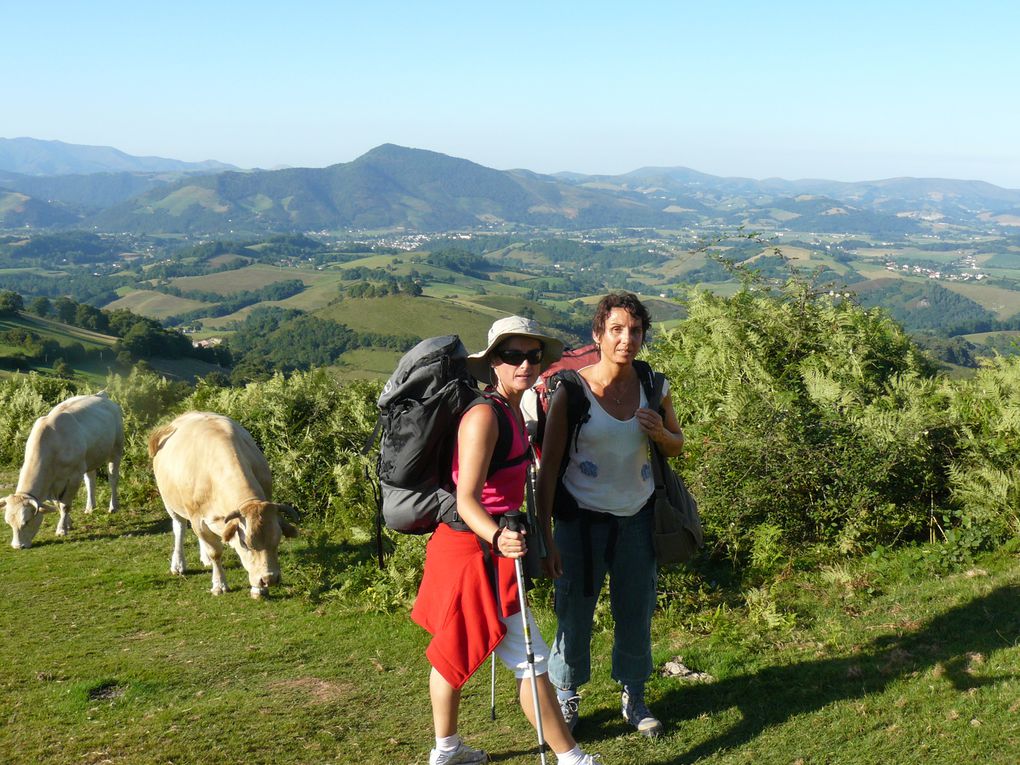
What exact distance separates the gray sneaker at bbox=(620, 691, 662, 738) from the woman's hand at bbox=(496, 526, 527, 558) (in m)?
1.92

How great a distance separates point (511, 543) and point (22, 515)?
9913 millimetres

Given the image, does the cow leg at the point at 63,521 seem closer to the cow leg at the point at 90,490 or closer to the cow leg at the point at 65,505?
the cow leg at the point at 65,505

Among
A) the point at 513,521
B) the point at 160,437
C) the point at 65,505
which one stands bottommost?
the point at 65,505

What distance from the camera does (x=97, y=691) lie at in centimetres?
645

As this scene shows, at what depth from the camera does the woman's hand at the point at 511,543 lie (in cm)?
399

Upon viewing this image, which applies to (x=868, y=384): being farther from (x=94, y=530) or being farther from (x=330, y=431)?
(x=94, y=530)

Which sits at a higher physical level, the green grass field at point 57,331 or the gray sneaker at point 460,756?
the gray sneaker at point 460,756

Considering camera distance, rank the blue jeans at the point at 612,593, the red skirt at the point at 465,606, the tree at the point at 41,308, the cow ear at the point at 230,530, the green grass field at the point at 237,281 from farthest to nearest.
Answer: the green grass field at the point at 237,281 < the tree at the point at 41,308 < the cow ear at the point at 230,530 < the blue jeans at the point at 612,593 < the red skirt at the point at 465,606

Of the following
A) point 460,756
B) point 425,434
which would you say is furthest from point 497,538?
point 460,756

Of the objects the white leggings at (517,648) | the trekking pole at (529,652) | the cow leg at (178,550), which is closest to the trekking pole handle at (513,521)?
the trekking pole at (529,652)

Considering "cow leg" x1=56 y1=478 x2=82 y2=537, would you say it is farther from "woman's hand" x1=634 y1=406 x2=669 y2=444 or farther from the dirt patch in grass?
"woman's hand" x1=634 y1=406 x2=669 y2=444

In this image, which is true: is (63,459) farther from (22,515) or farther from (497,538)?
(497,538)

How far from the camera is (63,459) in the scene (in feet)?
38.7

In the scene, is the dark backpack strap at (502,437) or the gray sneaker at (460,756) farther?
the gray sneaker at (460,756)
